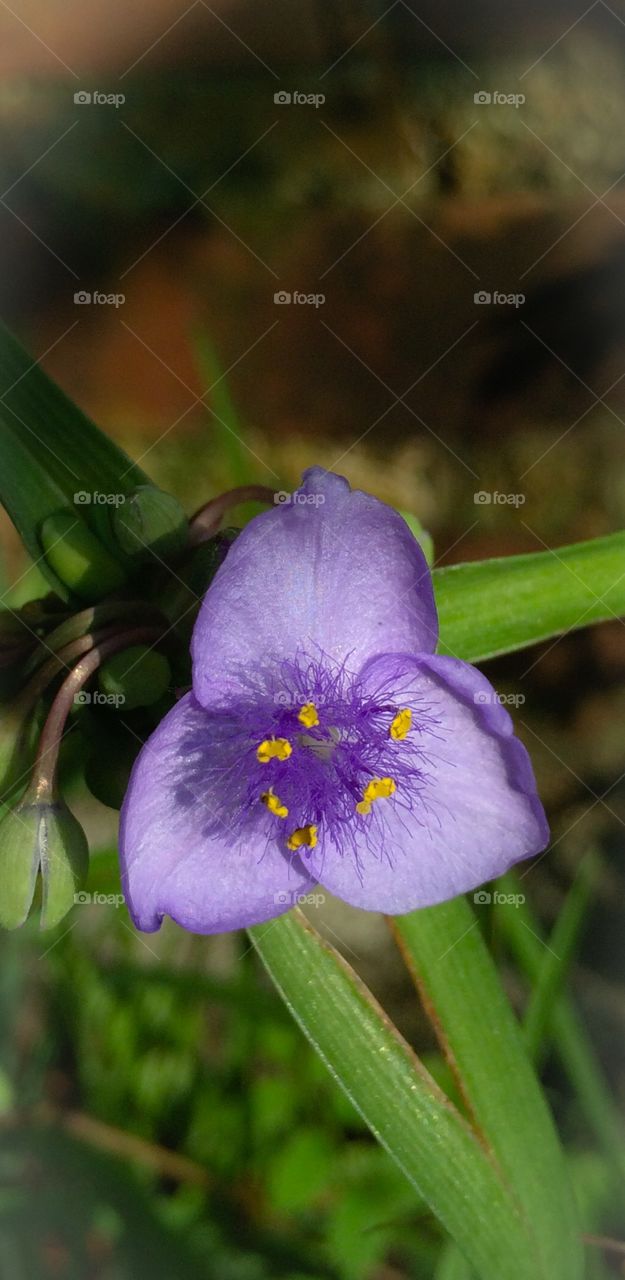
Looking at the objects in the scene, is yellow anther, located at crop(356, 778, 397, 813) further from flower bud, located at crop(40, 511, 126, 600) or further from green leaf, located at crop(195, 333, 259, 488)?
green leaf, located at crop(195, 333, 259, 488)

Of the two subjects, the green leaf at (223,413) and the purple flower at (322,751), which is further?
the green leaf at (223,413)

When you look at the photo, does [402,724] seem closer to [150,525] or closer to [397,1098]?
[150,525]

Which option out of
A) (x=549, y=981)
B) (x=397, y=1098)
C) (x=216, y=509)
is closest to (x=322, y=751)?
(x=216, y=509)

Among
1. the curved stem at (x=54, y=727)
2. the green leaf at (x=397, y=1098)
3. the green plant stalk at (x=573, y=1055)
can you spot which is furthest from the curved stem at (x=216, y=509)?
the green plant stalk at (x=573, y=1055)

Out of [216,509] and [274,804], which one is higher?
[216,509]

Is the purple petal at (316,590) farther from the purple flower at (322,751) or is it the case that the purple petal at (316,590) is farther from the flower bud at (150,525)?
the flower bud at (150,525)

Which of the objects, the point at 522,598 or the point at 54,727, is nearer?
the point at 54,727
